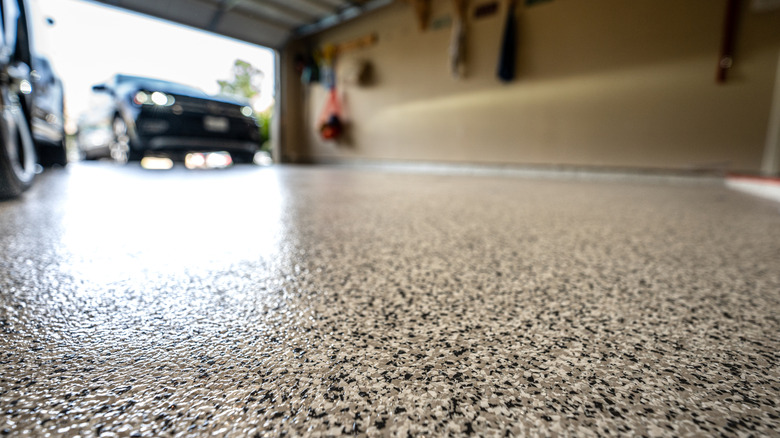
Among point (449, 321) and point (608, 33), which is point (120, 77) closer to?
point (449, 321)

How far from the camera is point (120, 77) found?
12.7ft

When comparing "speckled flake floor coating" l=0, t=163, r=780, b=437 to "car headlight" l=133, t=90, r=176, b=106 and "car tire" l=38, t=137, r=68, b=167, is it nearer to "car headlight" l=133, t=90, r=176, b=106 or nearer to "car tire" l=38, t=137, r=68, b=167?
"car tire" l=38, t=137, r=68, b=167

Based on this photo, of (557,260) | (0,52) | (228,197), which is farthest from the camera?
(228,197)

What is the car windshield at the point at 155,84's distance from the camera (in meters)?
3.75

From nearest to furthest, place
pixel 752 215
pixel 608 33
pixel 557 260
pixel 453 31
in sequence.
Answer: pixel 557 260
pixel 752 215
pixel 608 33
pixel 453 31

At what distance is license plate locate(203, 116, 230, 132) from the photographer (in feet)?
13.3

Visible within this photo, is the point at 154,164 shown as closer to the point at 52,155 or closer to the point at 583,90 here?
the point at 52,155

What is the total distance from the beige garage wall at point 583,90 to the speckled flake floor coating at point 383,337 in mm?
3471

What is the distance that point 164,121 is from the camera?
Result: 373cm

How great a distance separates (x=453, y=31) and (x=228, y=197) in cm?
441

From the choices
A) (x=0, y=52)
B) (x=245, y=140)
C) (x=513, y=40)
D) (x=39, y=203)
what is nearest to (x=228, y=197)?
(x=39, y=203)

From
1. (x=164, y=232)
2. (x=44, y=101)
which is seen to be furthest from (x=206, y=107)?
(x=164, y=232)

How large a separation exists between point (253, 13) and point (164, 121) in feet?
10.8

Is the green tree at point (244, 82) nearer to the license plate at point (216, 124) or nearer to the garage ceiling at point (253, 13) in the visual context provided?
the garage ceiling at point (253, 13)
